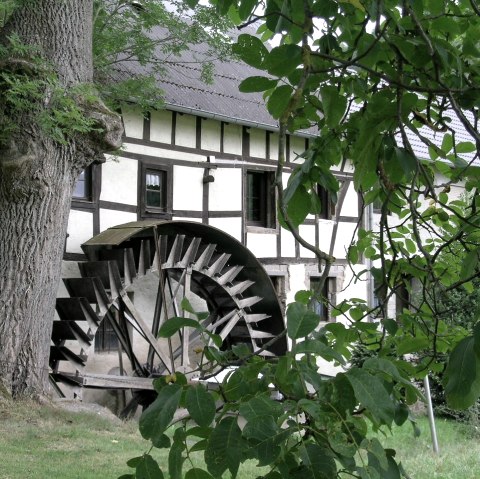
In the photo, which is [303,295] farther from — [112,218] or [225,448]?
[112,218]

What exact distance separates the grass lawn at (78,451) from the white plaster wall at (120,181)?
394cm

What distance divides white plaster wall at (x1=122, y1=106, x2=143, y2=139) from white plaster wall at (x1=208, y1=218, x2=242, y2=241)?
1853 millimetres

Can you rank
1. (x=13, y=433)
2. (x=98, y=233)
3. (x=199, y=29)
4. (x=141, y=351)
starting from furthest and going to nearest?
(x=141, y=351)
(x=98, y=233)
(x=199, y=29)
(x=13, y=433)

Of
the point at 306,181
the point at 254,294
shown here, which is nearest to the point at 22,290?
the point at 254,294

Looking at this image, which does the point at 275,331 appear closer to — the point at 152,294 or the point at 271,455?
the point at 152,294

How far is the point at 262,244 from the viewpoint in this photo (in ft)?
44.6

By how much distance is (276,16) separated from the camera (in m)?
1.67

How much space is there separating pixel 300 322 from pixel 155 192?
37.1 feet

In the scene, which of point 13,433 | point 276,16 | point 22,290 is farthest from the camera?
point 22,290

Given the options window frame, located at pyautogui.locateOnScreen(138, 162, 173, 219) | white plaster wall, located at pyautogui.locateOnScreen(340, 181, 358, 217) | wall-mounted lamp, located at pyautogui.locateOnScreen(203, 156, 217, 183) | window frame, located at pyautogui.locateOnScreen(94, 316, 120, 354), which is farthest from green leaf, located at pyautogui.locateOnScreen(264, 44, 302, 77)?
white plaster wall, located at pyautogui.locateOnScreen(340, 181, 358, 217)

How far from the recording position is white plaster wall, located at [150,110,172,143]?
40.0 feet

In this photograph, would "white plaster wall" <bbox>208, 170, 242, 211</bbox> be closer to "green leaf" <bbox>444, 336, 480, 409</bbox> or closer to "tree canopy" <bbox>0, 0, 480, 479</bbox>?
"tree canopy" <bbox>0, 0, 480, 479</bbox>

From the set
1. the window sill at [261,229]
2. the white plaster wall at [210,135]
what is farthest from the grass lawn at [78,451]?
the white plaster wall at [210,135]

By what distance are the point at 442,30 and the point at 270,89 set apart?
1.20ft
